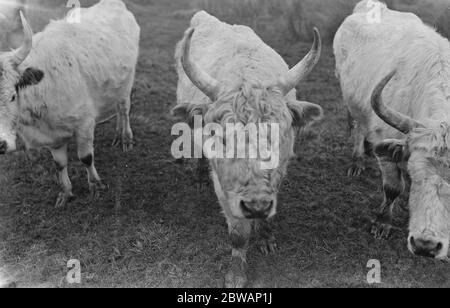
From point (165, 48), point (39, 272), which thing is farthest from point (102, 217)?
point (165, 48)

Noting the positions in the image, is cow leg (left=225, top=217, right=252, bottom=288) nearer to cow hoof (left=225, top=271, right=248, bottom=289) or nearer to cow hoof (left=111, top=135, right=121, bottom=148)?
cow hoof (left=225, top=271, right=248, bottom=289)

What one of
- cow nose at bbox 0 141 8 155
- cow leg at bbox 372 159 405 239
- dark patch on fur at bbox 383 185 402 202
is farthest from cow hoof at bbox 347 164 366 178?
cow nose at bbox 0 141 8 155

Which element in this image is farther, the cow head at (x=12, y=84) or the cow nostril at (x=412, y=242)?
the cow head at (x=12, y=84)

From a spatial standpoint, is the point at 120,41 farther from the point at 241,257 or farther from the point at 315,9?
the point at 315,9

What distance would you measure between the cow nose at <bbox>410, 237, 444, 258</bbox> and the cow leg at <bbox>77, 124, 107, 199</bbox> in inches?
158

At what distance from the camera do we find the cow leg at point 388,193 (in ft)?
15.6

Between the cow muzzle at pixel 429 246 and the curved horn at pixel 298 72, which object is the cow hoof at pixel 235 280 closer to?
the cow muzzle at pixel 429 246

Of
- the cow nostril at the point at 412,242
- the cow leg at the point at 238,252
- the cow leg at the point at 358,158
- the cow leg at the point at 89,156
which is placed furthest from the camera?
the cow leg at the point at 358,158

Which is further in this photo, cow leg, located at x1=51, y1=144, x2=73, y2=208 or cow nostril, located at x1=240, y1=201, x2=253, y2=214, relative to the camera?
cow leg, located at x1=51, y1=144, x2=73, y2=208

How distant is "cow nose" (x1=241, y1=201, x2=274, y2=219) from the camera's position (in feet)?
11.3

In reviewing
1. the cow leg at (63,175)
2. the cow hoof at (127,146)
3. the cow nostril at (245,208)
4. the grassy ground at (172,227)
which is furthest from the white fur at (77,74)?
the cow nostril at (245,208)

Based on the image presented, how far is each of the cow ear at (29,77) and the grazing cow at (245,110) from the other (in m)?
1.72

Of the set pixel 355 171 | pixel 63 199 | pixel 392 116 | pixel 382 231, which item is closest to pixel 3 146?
pixel 63 199

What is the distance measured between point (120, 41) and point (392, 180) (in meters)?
4.29
